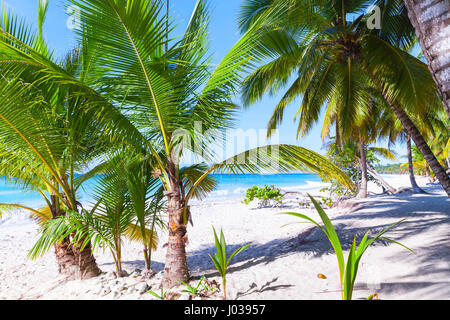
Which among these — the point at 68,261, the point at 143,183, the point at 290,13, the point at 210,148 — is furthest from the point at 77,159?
the point at 290,13

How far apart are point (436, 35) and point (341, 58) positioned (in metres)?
4.11

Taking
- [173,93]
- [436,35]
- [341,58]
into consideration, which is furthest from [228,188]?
[436,35]

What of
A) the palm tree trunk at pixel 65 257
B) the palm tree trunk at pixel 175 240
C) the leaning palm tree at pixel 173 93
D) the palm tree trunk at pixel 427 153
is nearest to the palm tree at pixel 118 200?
the palm tree trunk at pixel 65 257

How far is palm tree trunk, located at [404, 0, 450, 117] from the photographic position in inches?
38.6

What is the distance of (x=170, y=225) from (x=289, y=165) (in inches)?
60.5

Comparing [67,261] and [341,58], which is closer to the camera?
[67,261]

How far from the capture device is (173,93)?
2461mm

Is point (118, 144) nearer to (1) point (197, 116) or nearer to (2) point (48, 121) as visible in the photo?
(2) point (48, 121)

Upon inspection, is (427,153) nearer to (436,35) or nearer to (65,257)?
(436,35)

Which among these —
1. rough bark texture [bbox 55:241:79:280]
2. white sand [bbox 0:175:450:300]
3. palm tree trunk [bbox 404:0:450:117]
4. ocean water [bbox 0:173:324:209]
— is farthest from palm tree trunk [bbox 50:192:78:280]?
palm tree trunk [bbox 404:0:450:117]

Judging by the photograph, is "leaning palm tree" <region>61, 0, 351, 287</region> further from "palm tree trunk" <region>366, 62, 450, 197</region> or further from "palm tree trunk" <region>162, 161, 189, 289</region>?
"palm tree trunk" <region>366, 62, 450, 197</region>

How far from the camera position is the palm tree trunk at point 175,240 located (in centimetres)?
245

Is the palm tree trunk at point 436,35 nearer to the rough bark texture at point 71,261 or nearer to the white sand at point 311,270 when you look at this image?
the white sand at point 311,270
